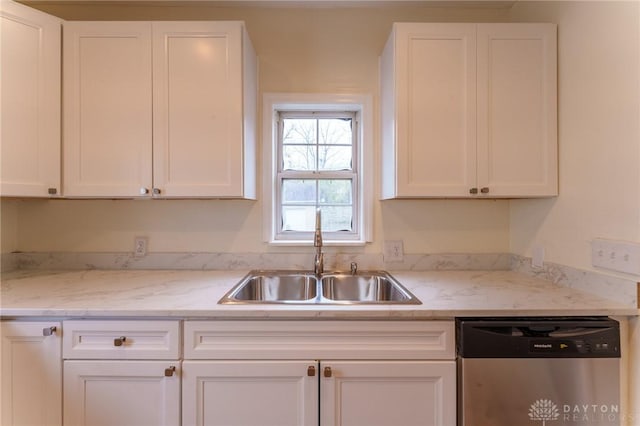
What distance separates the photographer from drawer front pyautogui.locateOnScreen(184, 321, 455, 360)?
1.16 metres

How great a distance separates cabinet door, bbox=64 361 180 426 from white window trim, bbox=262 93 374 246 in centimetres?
89

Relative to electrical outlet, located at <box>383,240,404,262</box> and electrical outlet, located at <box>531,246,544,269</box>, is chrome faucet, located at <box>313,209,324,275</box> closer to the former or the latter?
electrical outlet, located at <box>383,240,404,262</box>

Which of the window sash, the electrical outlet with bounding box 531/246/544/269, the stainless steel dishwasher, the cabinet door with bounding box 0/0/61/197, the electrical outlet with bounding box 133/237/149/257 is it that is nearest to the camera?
the stainless steel dishwasher

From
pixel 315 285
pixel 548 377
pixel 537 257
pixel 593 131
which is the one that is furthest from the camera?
pixel 315 285

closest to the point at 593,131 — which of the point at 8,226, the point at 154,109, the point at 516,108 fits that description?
the point at 516,108

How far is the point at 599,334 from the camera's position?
110 centimetres

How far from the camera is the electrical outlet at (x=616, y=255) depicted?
1.12m

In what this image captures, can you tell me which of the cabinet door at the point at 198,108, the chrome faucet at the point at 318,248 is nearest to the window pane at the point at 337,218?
the chrome faucet at the point at 318,248

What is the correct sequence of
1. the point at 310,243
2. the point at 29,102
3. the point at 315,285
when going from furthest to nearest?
the point at 310,243 → the point at 315,285 → the point at 29,102

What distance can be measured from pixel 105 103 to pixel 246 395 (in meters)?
1.50

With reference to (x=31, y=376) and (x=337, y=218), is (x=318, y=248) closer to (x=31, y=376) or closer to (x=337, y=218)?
(x=337, y=218)

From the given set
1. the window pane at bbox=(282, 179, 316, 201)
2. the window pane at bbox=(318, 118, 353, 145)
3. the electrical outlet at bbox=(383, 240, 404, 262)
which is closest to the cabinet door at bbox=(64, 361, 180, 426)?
the window pane at bbox=(282, 179, 316, 201)

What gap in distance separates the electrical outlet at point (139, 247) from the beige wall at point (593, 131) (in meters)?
2.21

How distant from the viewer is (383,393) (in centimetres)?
116
